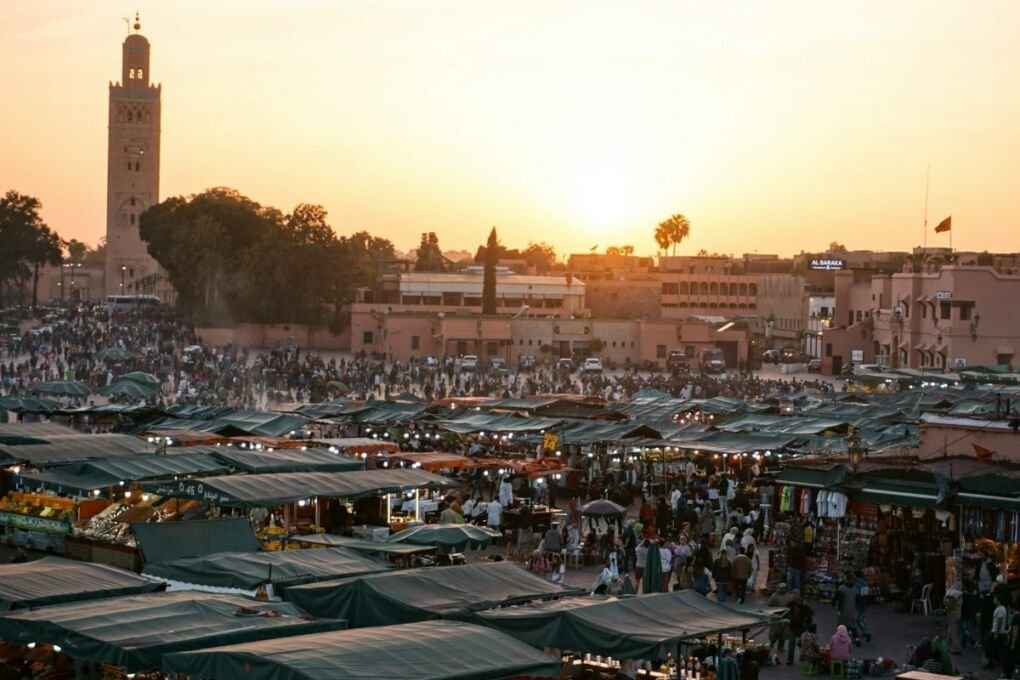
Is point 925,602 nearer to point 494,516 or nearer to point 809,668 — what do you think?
point 809,668

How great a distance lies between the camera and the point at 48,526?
844 inches

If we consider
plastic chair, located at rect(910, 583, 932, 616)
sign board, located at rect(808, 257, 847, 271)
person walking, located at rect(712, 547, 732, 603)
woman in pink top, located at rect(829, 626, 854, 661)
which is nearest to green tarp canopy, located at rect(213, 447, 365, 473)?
person walking, located at rect(712, 547, 732, 603)

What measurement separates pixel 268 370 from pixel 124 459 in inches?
1303

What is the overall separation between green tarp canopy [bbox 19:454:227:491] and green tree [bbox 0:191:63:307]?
74346 millimetres

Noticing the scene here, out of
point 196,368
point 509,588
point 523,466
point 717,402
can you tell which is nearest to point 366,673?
point 509,588

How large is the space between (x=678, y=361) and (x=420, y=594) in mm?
61541

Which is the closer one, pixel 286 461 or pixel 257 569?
pixel 257 569

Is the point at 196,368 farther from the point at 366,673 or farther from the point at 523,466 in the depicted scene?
the point at 366,673

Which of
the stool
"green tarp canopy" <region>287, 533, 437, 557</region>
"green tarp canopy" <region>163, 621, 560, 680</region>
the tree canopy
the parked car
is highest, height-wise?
the tree canopy

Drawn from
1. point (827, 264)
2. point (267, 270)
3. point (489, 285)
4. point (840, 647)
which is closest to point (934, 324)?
point (489, 285)

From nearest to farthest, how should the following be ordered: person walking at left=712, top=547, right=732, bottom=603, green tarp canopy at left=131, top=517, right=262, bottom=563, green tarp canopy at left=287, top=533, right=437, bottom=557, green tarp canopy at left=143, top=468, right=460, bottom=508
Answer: green tarp canopy at left=131, top=517, right=262, bottom=563 → green tarp canopy at left=287, top=533, right=437, bottom=557 → person walking at left=712, top=547, right=732, bottom=603 → green tarp canopy at left=143, top=468, right=460, bottom=508

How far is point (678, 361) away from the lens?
74.2 metres

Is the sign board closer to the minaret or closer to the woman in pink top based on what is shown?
the minaret

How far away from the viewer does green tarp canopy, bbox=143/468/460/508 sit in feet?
63.6
